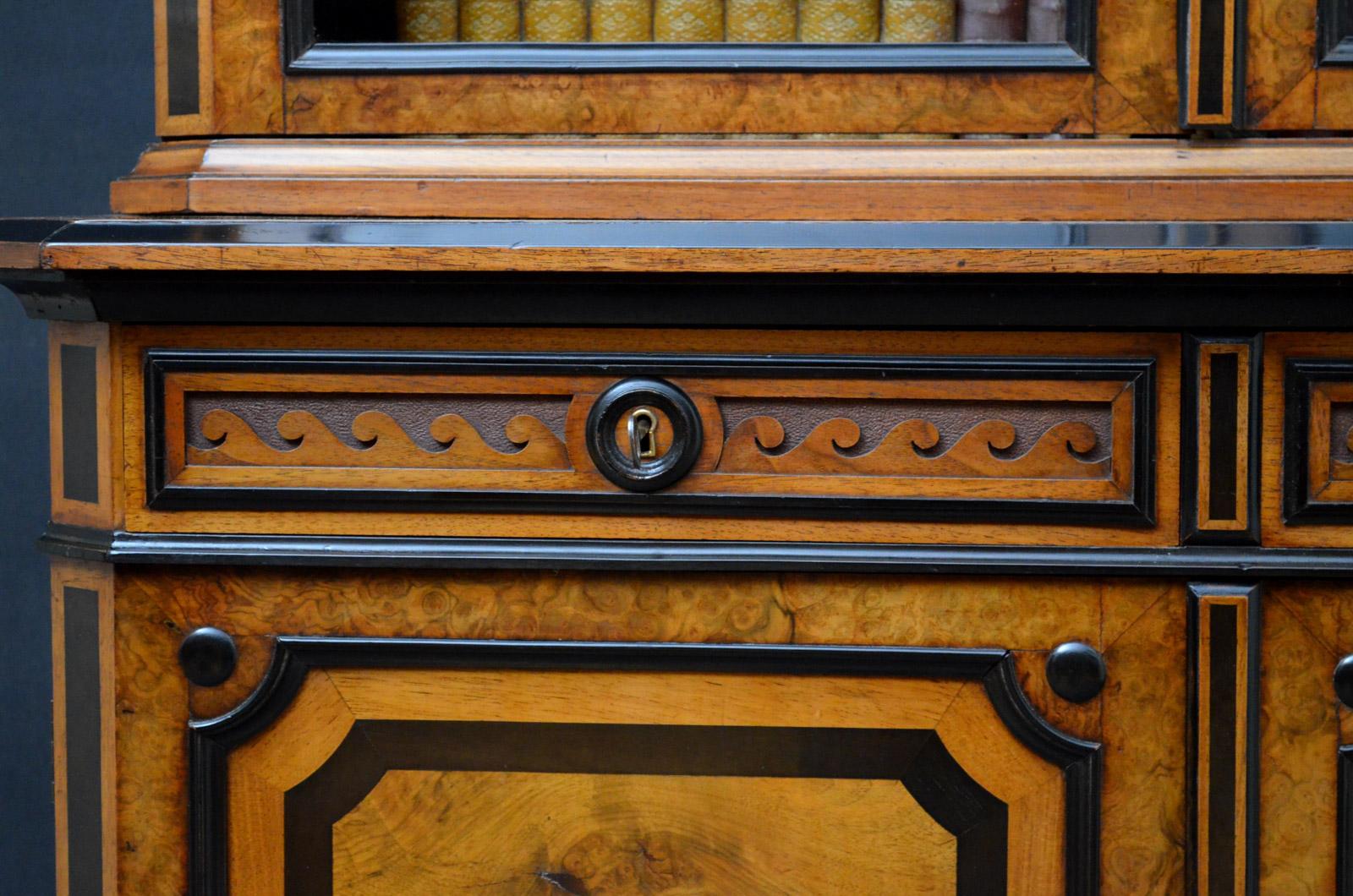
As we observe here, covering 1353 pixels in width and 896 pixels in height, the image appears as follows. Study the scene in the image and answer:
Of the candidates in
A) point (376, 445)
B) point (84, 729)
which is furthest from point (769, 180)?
point (84, 729)

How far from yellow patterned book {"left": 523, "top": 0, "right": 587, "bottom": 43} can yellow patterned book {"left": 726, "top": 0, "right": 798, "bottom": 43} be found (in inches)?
3.5

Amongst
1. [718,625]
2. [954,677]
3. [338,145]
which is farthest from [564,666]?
[338,145]

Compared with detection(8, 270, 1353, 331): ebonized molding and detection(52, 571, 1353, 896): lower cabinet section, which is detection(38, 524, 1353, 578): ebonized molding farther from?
detection(8, 270, 1353, 331): ebonized molding

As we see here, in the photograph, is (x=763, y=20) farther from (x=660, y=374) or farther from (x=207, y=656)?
(x=207, y=656)

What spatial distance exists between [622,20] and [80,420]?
0.39 metres

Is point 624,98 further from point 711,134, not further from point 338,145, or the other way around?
point 338,145

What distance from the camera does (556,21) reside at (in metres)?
0.68

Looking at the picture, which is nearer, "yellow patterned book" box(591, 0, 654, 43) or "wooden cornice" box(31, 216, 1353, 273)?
"wooden cornice" box(31, 216, 1353, 273)

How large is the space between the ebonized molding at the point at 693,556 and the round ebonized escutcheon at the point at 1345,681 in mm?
47

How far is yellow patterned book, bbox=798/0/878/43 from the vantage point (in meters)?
0.67

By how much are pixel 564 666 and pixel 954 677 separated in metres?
0.21

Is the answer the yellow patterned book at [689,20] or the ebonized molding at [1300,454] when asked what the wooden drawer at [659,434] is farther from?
the yellow patterned book at [689,20]

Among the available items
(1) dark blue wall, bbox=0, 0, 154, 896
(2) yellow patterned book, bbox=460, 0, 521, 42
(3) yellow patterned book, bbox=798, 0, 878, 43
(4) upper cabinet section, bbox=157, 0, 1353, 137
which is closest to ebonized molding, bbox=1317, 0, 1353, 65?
(4) upper cabinet section, bbox=157, 0, 1353, 137

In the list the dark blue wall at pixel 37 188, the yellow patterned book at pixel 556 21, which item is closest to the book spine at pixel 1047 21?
the yellow patterned book at pixel 556 21
